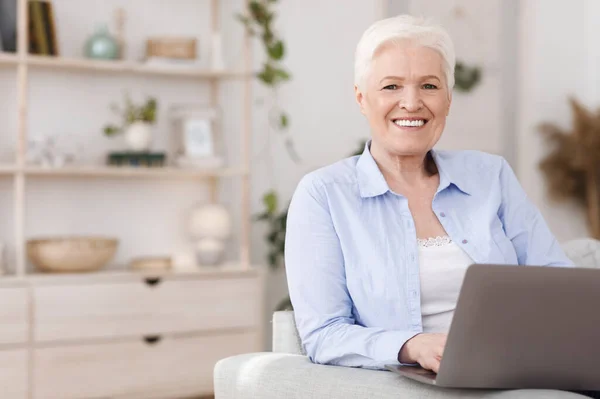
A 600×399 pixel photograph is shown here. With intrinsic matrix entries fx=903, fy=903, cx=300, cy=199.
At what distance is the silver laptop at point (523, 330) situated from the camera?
1.24m

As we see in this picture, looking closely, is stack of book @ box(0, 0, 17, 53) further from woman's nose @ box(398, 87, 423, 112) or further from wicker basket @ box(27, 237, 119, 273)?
woman's nose @ box(398, 87, 423, 112)

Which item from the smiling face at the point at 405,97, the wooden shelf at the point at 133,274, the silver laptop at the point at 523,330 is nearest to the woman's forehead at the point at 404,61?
the smiling face at the point at 405,97

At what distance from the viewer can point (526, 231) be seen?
1872 millimetres

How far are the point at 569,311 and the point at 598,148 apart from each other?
3785mm

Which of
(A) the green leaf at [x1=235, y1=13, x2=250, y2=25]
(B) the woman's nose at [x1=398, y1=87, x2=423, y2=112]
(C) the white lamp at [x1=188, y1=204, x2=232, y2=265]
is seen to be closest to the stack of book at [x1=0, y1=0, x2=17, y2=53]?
(A) the green leaf at [x1=235, y1=13, x2=250, y2=25]

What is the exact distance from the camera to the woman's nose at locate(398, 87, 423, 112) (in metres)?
1.78

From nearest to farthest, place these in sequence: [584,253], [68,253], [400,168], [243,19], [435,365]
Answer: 1. [435,365]
2. [400,168]
3. [584,253]
4. [68,253]
5. [243,19]

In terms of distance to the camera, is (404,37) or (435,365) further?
(404,37)

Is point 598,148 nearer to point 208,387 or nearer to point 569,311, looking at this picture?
point 208,387

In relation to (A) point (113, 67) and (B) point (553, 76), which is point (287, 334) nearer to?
(A) point (113, 67)

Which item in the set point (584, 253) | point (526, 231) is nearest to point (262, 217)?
point (584, 253)

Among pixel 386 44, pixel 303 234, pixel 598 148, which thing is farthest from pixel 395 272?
pixel 598 148

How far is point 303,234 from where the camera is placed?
5.61ft

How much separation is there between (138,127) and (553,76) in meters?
2.42
